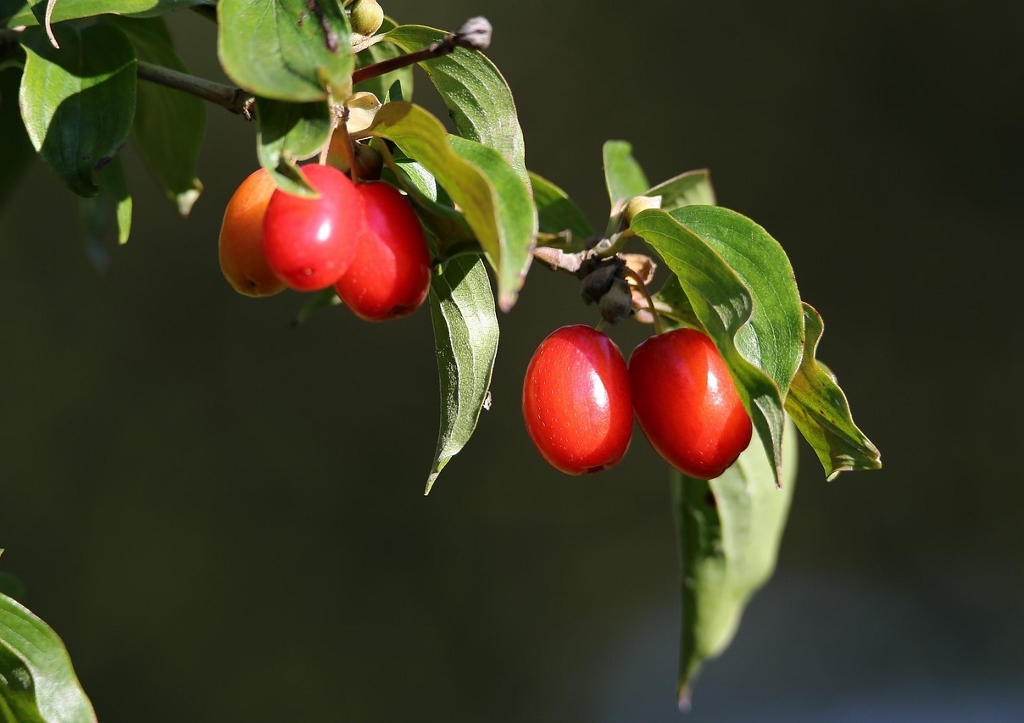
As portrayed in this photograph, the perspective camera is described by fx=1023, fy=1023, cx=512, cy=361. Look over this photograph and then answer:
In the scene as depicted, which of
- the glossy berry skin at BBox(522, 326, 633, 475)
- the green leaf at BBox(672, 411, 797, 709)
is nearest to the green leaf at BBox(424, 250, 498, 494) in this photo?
the glossy berry skin at BBox(522, 326, 633, 475)

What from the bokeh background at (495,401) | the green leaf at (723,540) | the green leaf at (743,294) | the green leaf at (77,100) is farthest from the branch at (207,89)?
the bokeh background at (495,401)

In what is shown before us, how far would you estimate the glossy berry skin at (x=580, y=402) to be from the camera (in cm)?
69

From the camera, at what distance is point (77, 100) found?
2.26 ft

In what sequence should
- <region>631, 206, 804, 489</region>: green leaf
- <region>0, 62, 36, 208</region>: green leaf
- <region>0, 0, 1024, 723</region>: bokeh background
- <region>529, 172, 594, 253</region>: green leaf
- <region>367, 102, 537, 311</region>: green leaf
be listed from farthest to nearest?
1. <region>0, 0, 1024, 723</region>: bokeh background
2. <region>0, 62, 36, 208</region>: green leaf
3. <region>529, 172, 594, 253</region>: green leaf
4. <region>631, 206, 804, 489</region>: green leaf
5. <region>367, 102, 537, 311</region>: green leaf

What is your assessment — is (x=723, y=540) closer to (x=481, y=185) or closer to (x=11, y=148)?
(x=481, y=185)

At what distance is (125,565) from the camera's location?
3598mm

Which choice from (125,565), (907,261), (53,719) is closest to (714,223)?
(53,719)

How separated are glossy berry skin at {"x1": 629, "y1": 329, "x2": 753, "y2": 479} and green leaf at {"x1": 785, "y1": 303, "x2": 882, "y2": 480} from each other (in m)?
0.04

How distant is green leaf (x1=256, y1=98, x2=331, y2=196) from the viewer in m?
0.53

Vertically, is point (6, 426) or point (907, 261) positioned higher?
point (907, 261)

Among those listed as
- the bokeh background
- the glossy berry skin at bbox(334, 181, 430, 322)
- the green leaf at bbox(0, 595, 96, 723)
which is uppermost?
the glossy berry skin at bbox(334, 181, 430, 322)

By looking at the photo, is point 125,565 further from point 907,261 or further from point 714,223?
point 714,223

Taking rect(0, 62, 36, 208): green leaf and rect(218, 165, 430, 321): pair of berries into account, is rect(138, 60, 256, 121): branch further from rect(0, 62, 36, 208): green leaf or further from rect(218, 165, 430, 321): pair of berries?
rect(0, 62, 36, 208): green leaf

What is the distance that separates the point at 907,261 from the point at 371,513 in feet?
6.91
